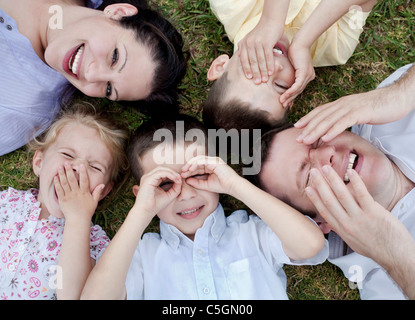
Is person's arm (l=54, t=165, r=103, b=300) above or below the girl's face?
below

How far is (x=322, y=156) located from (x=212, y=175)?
2.08 ft

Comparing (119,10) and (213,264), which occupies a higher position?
(119,10)

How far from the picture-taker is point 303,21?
2.49 m


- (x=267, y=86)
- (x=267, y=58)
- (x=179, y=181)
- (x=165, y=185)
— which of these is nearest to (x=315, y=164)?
(x=267, y=86)

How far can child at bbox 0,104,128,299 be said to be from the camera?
2.24m

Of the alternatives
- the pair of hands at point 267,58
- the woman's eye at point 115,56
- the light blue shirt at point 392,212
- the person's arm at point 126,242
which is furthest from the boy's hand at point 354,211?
the woman's eye at point 115,56

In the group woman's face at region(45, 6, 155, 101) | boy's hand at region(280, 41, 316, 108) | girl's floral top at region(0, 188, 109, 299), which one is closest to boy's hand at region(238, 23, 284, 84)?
boy's hand at region(280, 41, 316, 108)

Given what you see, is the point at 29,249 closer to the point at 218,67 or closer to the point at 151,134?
the point at 151,134

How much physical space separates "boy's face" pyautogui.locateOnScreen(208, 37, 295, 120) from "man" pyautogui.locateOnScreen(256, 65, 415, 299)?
0.18 meters

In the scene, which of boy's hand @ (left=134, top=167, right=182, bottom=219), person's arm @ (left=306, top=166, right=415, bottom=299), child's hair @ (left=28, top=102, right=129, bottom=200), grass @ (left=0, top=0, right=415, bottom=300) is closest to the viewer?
person's arm @ (left=306, top=166, right=415, bottom=299)

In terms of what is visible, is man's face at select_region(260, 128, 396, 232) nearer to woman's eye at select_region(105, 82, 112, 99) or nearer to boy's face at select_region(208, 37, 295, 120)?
boy's face at select_region(208, 37, 295, 120)
